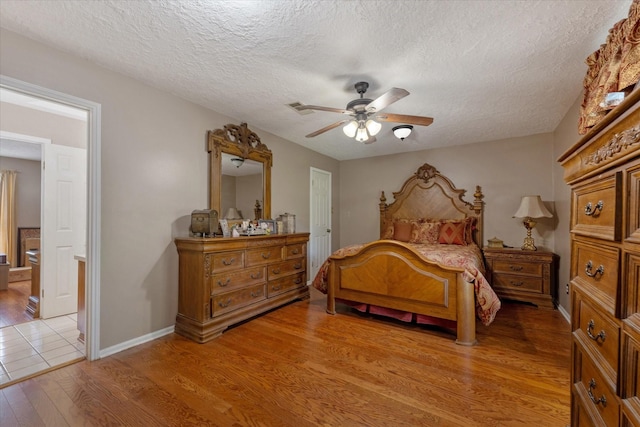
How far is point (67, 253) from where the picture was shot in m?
3.32

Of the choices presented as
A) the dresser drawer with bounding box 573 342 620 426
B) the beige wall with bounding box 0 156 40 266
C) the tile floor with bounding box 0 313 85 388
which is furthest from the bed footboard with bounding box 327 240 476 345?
the beige wall with bounding box 0 156 40 266

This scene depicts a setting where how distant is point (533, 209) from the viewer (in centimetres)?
365

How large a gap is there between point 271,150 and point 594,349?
12.1 feet

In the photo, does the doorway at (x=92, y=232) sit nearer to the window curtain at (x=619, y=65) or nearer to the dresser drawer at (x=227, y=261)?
the dresser drawer at (x=227, y=261)

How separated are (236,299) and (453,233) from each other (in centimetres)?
319

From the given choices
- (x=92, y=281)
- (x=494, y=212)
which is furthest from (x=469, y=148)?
(x=92, y=281)

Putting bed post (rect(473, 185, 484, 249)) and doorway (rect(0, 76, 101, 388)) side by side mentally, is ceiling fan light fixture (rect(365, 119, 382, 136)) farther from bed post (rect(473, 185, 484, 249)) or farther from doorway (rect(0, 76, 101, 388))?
bed post (rect(473, 185, 484, 249))

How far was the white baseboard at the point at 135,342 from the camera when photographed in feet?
7.48

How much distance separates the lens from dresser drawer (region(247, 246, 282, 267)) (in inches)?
119

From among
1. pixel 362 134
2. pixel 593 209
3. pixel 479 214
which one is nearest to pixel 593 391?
pixel 593 209

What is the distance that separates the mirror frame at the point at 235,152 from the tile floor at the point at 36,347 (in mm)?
1734

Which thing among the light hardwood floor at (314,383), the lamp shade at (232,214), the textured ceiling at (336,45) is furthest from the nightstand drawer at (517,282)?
the lamp shade at (232,214)

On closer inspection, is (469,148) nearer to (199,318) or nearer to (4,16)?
(199,318)

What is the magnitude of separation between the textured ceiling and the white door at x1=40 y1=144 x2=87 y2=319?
1.79 meters
